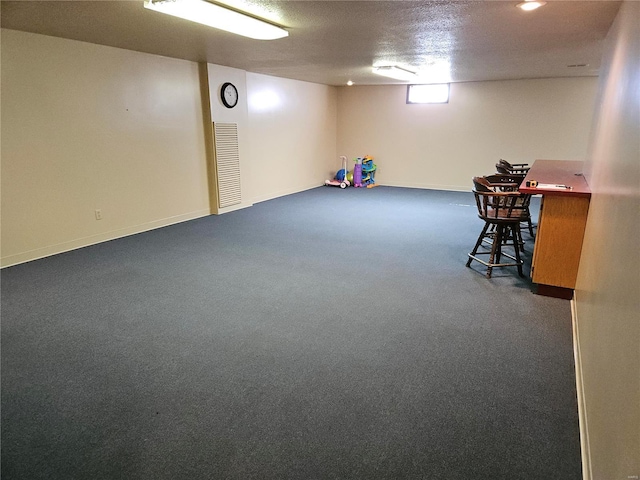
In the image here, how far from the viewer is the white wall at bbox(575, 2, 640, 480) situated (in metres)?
1.20

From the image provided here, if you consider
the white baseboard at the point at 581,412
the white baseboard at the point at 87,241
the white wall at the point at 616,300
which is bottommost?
the white baseboard at the point at 581,412

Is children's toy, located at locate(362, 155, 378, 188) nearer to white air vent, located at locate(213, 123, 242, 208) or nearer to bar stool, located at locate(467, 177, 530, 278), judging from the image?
white air vent, located at locate(213, 123, 242, 208)

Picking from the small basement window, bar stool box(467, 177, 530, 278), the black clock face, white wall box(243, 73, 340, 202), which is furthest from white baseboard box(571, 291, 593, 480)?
the small basement window

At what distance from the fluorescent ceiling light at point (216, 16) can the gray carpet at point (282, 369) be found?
2153 millimetres

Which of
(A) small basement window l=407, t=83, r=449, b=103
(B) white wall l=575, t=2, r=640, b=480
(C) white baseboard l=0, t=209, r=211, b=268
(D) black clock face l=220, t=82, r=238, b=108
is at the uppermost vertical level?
(A) small basement window l=407, t=83, r=449, b=103

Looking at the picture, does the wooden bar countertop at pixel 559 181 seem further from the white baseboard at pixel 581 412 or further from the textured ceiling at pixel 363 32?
the textured ceiling at pixel 363 32

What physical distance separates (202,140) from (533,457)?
18.9 feet

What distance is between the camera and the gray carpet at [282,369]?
5.90 feet

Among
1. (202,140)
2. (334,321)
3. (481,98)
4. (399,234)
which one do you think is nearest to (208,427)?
(334,321)

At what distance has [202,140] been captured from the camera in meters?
6.23

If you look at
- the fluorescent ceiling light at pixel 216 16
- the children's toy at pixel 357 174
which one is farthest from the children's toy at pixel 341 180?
the fluorescent ceiling light at pixel 216 16

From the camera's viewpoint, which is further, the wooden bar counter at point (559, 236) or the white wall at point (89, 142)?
the white wall at point (89, 142)

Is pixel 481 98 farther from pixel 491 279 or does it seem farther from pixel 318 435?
pixel 318 435

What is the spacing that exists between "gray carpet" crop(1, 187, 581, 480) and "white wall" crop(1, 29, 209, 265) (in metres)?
0.53
